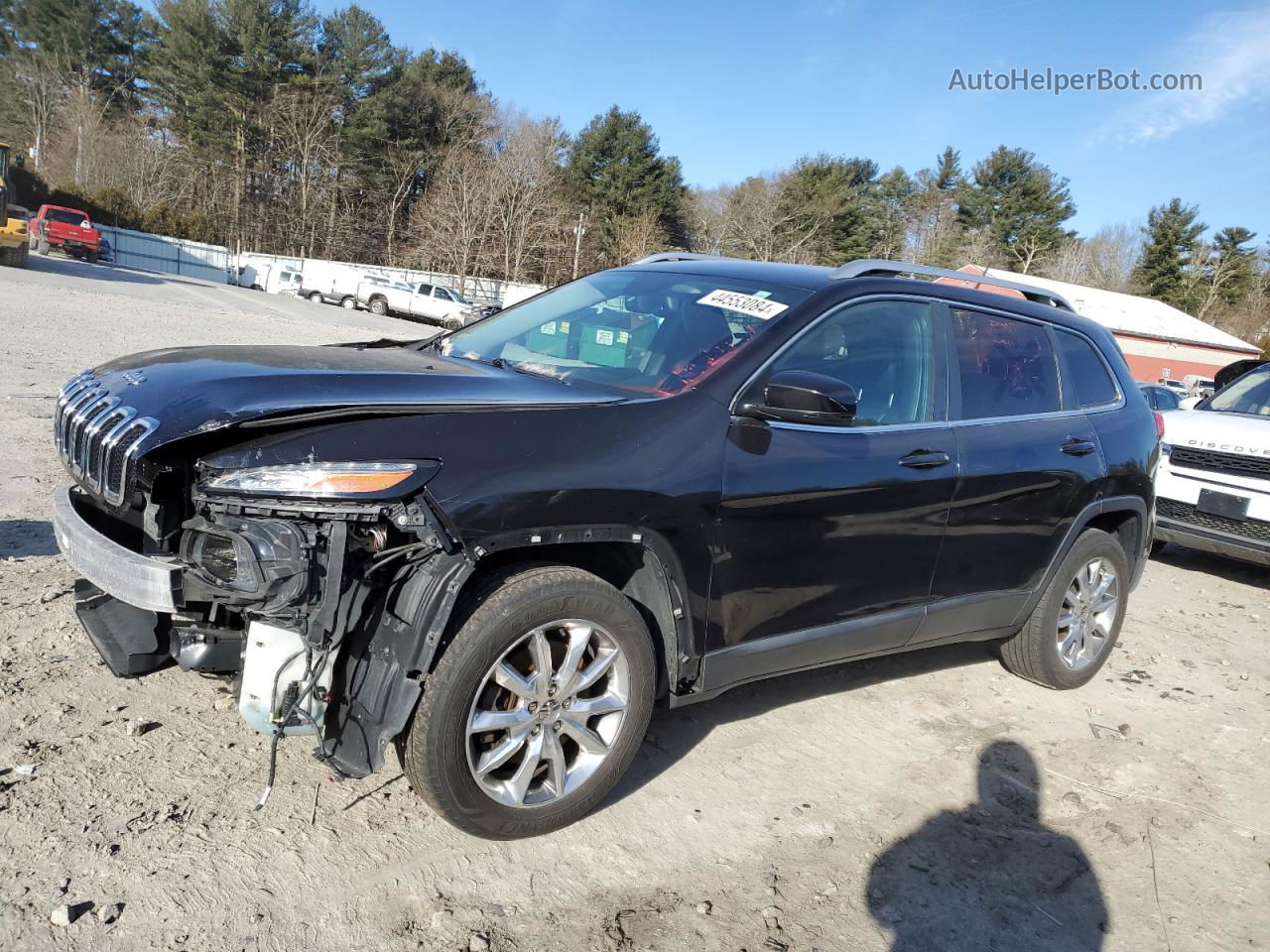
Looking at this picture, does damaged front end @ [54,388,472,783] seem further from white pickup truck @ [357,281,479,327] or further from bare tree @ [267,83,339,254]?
bare tree @ [267,83,339,254]

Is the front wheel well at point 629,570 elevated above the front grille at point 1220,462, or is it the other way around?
the front grille at point 1220,462

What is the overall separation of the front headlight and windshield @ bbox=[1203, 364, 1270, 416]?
7928mm

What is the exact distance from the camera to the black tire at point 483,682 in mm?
2639

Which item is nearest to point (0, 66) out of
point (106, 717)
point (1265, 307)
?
point (106, 717)

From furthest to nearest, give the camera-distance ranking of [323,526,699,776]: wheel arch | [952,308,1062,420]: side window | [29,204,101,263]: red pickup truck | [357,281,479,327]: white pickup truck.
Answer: [357,281,479,327]: white pickup truck, [29,204,101,263]: red pickup truck, [952,308,1062,420]: side window, [323,526,699,776]: wheel arch

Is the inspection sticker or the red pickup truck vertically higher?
the inspection sticker

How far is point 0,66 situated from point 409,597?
6911 centimetres

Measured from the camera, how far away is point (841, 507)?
3430 millimetres

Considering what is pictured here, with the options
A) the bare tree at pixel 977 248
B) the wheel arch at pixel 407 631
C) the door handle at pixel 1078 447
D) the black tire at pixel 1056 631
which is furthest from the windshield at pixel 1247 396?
the bare tree at pixel 977 248

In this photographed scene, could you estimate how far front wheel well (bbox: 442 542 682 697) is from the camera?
2864 mm

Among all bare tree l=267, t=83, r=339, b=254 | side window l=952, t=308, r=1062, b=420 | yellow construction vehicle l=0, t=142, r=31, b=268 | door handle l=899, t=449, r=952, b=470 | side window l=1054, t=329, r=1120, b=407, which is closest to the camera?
door handle l=899, t=449, r=952, b=470

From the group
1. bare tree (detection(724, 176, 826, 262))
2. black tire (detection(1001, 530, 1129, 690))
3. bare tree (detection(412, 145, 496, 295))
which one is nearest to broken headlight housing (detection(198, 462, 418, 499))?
black tire (detection(1001, 530, 1129, 690))

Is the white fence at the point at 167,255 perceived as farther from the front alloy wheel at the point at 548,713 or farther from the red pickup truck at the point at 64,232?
the front alloy wheel at the point at 548,713

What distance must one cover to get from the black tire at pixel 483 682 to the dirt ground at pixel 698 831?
148 mm
